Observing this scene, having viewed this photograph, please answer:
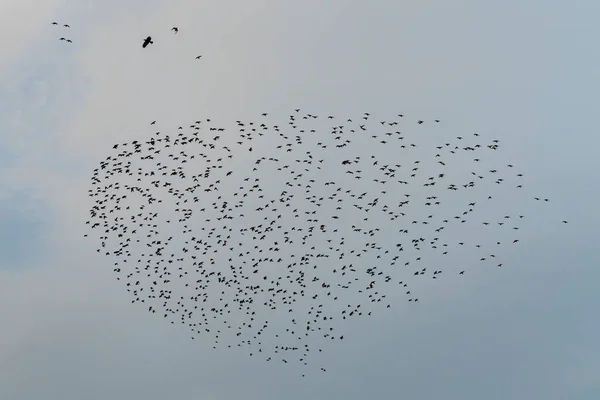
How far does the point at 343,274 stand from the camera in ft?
268

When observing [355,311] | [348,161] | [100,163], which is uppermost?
[100,163]

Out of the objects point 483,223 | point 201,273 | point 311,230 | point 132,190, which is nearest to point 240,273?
point 201,273

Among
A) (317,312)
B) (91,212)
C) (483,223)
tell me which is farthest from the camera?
(317,312)

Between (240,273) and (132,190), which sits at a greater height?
(132,190)

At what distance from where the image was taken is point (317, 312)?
87.8 meters

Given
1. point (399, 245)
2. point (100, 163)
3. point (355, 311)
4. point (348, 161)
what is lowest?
point (355, 311)

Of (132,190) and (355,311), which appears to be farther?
(355,311)

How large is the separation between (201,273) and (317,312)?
46.8ft

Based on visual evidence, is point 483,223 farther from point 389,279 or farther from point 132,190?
point 132,190

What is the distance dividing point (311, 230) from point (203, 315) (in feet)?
48.2

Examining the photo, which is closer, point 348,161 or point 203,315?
point 348,161

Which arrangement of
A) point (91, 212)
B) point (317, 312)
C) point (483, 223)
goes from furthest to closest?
point (317, 312) → point (91, 212) → point (483, 223)

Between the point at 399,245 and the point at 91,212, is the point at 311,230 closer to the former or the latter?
the point at 399,245

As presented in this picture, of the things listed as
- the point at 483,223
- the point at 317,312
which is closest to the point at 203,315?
the point at 317,312
